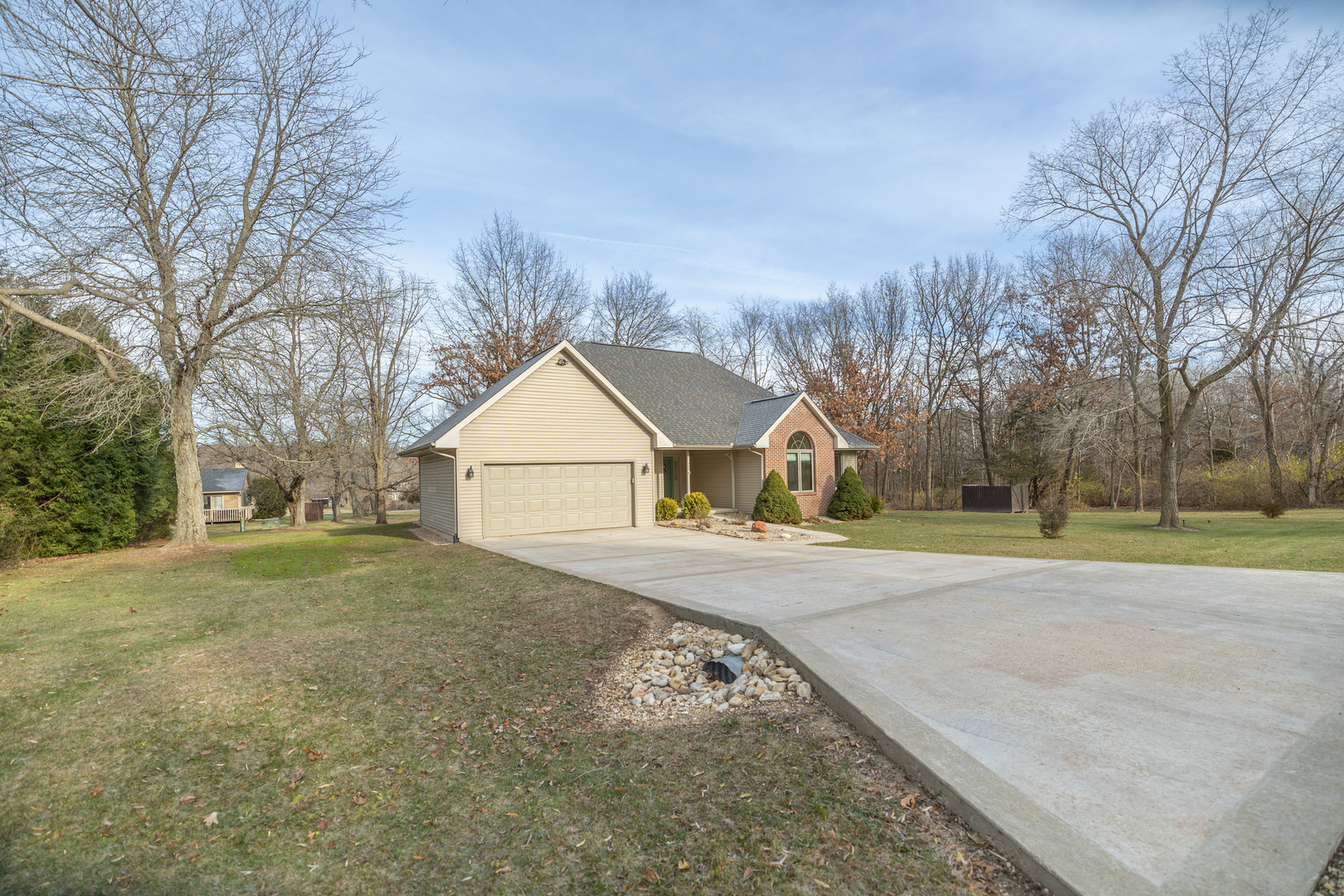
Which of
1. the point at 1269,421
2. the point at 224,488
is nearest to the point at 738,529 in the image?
the point at 1269,421

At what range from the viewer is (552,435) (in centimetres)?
1666

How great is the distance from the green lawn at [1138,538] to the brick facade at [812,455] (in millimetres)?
1710

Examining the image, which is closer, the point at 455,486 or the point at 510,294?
the point at 455,486

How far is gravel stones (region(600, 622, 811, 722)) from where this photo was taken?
4605 mm

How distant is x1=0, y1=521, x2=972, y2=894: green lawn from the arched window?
15622 mm

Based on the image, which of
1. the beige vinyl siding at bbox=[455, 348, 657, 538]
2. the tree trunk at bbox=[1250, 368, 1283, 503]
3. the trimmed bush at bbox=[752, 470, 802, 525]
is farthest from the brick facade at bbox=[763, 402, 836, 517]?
the tree trunk at bbox=[1250, 368, 1283, 503]

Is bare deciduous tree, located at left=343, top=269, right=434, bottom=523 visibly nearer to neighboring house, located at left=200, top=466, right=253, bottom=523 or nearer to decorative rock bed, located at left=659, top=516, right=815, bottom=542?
decorative rock bed, located at left=659, top=516, right=815, bottom=542

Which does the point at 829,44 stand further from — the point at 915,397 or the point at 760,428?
the point at 915,397

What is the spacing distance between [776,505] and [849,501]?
405 centimetres

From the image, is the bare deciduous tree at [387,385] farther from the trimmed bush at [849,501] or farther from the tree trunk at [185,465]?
the trimmed bush at [849,501]

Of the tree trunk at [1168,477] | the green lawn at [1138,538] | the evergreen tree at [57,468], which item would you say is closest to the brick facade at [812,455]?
the green lawn at [1138,538]

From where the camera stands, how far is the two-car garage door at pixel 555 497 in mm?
15930

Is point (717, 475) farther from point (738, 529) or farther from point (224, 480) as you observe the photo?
point (224, 480)

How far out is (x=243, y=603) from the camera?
7.99 m
